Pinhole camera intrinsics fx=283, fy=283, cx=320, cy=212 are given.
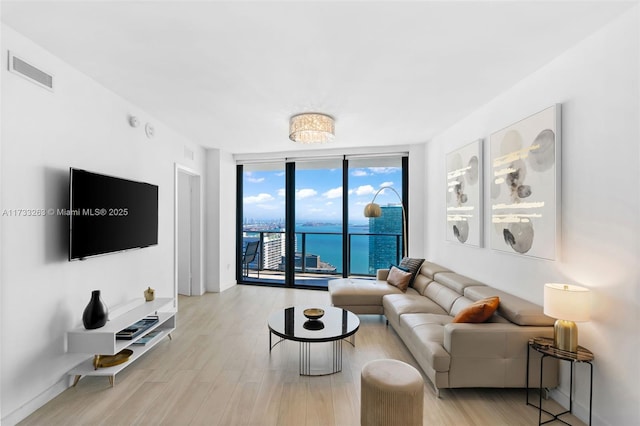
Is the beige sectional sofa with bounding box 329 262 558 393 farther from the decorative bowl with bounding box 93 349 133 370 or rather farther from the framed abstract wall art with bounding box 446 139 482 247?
the decorative bowl with bounding box 93 349 133 370

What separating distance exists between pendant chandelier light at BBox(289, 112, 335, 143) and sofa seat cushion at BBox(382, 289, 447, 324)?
219cm

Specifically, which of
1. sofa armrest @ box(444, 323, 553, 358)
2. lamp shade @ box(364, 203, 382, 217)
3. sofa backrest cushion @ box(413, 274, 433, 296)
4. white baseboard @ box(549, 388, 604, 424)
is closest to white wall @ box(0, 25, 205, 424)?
sofa armrest @ box(444, 323, 553, 358)

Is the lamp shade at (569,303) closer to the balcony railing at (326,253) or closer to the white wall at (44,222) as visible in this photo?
the balcony railing at (326,253)

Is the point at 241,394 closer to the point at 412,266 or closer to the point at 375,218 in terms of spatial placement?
the point at 412,266

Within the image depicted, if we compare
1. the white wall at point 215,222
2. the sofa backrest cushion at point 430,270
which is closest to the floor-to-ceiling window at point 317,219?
the white wall at point 215,222

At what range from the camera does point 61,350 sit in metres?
2.35

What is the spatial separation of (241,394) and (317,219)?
12.5ft

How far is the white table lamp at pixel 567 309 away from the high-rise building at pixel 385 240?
11.4ft

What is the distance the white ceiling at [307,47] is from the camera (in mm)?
1743

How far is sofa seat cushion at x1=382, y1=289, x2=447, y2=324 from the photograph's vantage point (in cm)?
317

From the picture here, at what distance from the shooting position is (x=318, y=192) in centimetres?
575

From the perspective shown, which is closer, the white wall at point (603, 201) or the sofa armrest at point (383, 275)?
the white wall at point (603, 201)

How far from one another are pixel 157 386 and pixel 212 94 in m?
2.77

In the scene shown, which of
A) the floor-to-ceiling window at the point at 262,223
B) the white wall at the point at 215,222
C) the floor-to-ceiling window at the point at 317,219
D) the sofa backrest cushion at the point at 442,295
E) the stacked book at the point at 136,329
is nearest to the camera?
the stacked book at the point at 136,329
